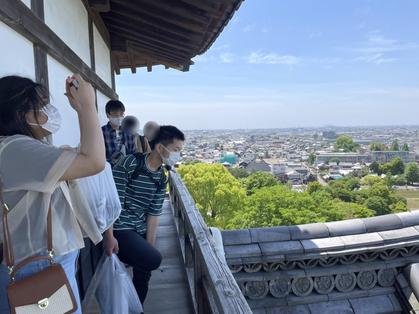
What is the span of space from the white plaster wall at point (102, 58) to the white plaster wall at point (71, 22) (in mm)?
586

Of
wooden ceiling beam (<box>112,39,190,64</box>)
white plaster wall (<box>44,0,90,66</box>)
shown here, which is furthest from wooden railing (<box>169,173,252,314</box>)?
wooden ceiling beam (<box>112,39,190,64</box>)

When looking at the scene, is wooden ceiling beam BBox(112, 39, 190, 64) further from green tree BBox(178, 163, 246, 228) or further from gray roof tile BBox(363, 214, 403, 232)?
green tree BBox(178, 163, 246, 228)

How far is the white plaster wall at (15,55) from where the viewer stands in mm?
1764

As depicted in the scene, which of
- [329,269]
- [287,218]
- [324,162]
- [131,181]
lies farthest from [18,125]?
[324,162]

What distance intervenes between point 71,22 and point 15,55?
150 cm

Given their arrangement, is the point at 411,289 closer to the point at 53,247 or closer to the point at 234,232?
the point at 234,232

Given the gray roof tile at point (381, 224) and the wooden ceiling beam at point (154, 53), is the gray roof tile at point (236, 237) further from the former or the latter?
the wooden ceiling beam at point (154, 53)

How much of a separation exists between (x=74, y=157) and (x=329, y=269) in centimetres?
391

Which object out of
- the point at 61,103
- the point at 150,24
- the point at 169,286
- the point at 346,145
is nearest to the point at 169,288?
the point at 169,286

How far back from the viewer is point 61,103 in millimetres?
2760

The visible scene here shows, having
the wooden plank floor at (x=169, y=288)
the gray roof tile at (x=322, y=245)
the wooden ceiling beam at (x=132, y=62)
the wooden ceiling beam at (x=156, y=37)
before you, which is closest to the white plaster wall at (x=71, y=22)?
the wooden ceiling beam at (x=156, y=37)

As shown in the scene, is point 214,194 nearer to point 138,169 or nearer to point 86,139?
point 138,169

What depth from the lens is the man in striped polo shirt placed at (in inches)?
94.8

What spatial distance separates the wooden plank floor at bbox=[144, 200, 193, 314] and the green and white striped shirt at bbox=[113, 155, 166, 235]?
3.05 feet
